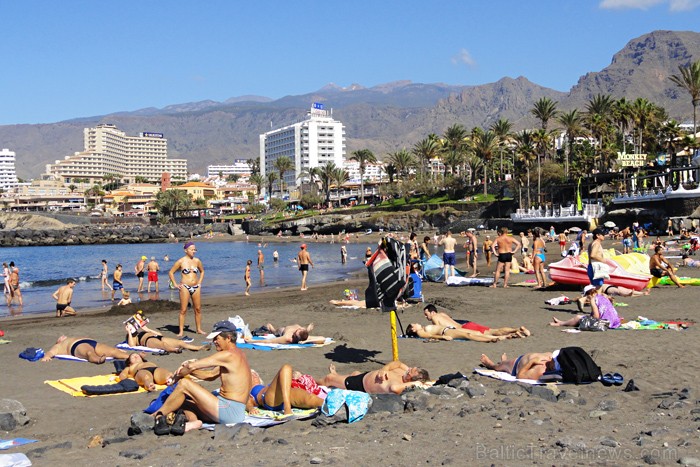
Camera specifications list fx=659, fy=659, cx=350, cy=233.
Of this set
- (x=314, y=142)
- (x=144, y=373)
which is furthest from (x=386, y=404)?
(x=314, y=142)

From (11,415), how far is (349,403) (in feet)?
11.5

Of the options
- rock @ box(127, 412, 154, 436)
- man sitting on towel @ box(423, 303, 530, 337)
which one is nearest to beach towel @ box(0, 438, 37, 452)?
rock @ box(127, 412, 154, 436)

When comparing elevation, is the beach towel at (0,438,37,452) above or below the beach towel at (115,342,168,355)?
below

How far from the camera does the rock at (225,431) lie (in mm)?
6078

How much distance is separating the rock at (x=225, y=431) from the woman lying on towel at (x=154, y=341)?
4112mm

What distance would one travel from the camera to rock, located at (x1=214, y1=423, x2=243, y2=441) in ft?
19.9

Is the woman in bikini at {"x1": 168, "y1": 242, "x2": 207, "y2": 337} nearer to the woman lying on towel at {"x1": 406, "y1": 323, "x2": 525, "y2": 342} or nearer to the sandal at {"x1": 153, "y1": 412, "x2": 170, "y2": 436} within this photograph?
the woman lying on towel at {"x1": 406, "y1": 323, "x2": 525, "y2": 342}

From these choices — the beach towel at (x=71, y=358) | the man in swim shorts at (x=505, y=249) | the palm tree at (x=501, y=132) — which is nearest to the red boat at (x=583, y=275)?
the man in swim shorts at (x=505, y=249)

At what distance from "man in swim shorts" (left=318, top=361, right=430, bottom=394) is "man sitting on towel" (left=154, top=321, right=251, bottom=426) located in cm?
117

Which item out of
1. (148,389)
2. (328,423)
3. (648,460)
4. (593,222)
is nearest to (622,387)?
(648,460)

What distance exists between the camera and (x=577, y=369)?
7.15 metres

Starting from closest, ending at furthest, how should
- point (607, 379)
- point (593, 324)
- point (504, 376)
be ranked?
point (607, 379) < point (504, 376) < point (593, 324)

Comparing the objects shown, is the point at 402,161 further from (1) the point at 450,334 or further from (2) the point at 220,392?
(2) the point at 220,392

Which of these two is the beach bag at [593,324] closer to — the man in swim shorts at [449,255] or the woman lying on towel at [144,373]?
the woman lying on towel at [144,373]
